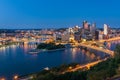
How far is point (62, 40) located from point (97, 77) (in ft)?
68.8

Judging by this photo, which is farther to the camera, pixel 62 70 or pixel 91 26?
pixel 91 26

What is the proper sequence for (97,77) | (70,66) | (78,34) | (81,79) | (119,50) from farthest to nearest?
1. (78,34)
2. (70,66)
3. (119,50)
4. (81,79)
5. (97,77)

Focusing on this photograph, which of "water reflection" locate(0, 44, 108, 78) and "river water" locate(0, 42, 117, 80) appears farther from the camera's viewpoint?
"water reflection" locate(0, 44, 108, 78)

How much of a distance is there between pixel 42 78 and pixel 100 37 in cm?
1972

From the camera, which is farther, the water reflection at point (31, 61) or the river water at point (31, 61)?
the water reflection at point (31, 61)

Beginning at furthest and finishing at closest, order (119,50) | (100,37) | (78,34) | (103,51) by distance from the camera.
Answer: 1. (78,34)
2. (100,37)
3. (103,51)
4. (119,50)

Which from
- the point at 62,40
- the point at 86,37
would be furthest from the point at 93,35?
the point at 62,40

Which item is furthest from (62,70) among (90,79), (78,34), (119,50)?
(78,34)

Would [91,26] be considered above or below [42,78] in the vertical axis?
above

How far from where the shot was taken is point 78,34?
89.0ft

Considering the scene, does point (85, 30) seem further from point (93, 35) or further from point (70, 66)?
point (70, 66)

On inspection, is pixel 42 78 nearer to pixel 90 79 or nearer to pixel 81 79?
pixel 81 79

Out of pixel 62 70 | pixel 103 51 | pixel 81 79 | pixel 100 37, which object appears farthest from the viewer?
pixel 100 37

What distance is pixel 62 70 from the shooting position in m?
7.54
